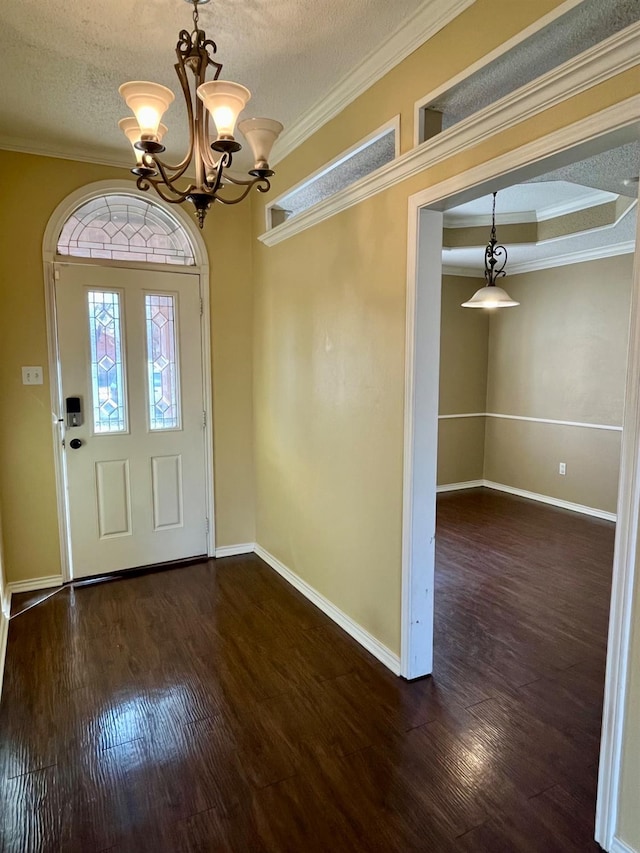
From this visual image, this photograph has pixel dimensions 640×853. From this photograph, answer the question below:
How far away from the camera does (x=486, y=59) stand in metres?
1.78

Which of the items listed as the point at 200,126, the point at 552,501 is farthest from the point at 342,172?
the point at 552,501

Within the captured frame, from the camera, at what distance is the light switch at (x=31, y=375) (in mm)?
3268

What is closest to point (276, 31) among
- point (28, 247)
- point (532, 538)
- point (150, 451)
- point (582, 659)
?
point (28, 247)

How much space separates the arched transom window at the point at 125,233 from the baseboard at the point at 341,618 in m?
2.33

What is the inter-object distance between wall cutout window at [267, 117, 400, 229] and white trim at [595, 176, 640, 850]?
1.43 m

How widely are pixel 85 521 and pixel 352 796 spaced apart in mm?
2554

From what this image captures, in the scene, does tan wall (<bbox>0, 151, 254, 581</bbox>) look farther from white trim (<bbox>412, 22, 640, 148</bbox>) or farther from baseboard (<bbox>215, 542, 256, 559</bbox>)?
white trim (<bbox>412, 22, 640, 148</bbox>)

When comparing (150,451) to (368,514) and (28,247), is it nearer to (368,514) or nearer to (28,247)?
(28,247)

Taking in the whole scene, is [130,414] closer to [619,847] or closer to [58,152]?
[58,152]

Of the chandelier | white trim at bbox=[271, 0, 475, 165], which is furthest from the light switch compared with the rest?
white trim at bbox=[271, 0, 475, 165]

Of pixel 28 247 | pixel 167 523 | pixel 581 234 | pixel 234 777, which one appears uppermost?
pixel 581 234

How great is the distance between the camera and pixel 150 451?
3.67 metres

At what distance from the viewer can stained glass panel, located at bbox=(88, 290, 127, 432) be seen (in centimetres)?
342

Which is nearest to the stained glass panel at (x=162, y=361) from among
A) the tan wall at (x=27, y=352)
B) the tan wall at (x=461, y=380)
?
the tan wall at (x=27, y=352)
